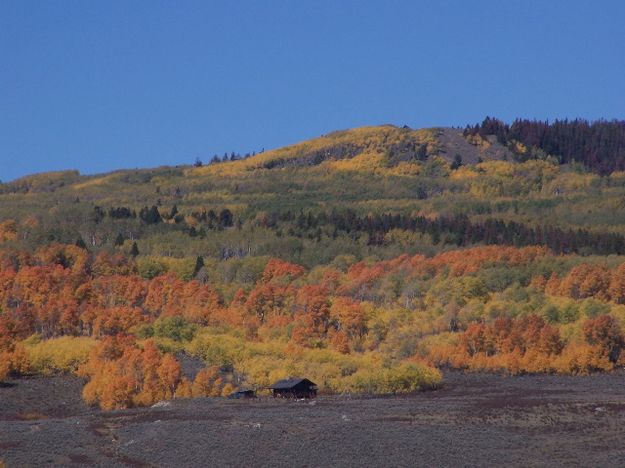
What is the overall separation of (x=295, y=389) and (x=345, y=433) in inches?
1503

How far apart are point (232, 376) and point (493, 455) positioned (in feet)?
228

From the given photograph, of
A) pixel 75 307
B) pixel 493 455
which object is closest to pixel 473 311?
pixel 75 307

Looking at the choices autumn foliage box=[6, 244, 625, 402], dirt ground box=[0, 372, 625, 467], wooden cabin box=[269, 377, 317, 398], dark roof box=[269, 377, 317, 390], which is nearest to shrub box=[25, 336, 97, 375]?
autumn foliage box=[6, 244, 625, 402]

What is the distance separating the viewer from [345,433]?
10044cm

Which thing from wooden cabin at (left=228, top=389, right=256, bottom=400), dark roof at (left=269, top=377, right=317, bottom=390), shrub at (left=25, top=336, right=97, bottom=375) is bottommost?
wooden cabin at (left=228, top=389, right=256, bottom=400)

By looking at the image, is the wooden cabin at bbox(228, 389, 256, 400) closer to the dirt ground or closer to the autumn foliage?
the autumn foliage

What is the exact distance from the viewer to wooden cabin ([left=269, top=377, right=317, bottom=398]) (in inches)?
5443

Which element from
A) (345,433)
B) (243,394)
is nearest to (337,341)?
(243,394)

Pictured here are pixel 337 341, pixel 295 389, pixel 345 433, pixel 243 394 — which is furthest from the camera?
pixel 337 341

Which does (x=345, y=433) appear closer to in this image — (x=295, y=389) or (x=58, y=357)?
(x=295, y=389)

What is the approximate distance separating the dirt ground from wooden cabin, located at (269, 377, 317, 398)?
8.62 meters

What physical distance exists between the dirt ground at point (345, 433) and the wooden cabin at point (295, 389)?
339 inches

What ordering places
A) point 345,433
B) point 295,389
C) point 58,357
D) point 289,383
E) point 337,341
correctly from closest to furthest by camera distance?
1. point 345,433
2. point 295,389
3. point 289,383
4. point 58,357
5. point 337,341

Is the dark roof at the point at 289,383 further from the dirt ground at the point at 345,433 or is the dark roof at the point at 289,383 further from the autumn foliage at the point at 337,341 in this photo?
the dirt ground at the point at 345,433
